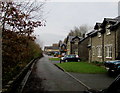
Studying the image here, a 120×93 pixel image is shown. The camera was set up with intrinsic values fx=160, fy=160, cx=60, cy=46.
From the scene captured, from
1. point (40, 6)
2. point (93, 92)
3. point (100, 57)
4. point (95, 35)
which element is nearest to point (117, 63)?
point (40, 6)

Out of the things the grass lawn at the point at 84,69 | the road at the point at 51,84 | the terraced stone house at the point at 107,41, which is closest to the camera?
the road at the point at 51,84

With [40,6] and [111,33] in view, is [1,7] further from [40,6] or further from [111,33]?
[111,33]

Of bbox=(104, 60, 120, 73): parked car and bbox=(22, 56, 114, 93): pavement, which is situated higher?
bbox=(104, 60, 120, 73): parked car

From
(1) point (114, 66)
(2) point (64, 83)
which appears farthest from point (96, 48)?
(2) point (64, 83)

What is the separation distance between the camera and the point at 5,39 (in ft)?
22.2

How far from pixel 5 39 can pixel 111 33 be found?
52.1 feet

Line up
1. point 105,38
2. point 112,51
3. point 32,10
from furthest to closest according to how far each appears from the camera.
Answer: point 105,38 < point 112,51 < point 32,10

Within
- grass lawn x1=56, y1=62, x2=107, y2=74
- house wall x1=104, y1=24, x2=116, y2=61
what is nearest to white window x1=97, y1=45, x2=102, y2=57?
house wall x1=104, y1=24, x2=116, y2=61

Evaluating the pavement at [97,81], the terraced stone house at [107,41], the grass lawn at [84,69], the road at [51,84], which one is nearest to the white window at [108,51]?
the terraced stone house at [107,41]

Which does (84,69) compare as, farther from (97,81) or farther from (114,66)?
(97,81)

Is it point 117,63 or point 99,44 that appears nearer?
point 117,63

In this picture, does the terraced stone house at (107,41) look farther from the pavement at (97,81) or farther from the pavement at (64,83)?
the pavement at (64,83)

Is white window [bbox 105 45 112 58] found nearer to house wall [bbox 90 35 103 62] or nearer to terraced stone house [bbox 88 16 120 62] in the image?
terraced stone house [bbox 88 16 120 62]

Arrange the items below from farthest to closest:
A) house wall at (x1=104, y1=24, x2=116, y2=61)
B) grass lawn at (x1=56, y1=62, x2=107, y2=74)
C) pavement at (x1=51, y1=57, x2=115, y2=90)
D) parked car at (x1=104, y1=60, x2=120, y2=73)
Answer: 1. house wall at (x1=104, y1=24, x2=116, y2=61)
2. grass lawn at (x1=56, y1=62, x2=107, y2=74)
3. parked car at (x1=104, y1=60, x2=120, y2=73)
4. pavement at (x1=51, y1=57, x2=115, y2=90)
